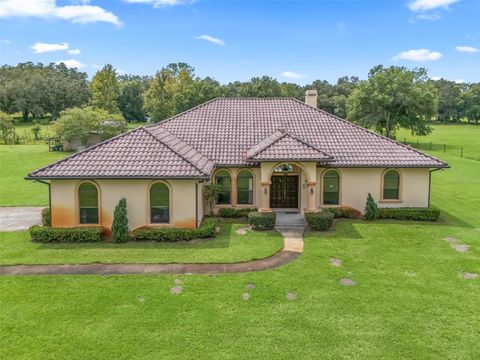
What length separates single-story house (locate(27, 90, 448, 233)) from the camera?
18.2m

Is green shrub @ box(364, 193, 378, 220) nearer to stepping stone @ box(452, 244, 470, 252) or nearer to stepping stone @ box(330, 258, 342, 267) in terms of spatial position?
stepping stone @ box(452, 244, 470, 252)

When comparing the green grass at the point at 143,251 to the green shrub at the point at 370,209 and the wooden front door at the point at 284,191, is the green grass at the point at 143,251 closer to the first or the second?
the wooden front door at the point at 284,191

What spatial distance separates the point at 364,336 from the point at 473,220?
46.9ft

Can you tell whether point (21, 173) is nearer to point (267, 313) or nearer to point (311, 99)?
point (311, 99)

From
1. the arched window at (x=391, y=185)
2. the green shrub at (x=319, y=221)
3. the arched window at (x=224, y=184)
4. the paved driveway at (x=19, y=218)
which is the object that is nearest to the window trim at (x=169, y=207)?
the arched window at (x=224, y=184)

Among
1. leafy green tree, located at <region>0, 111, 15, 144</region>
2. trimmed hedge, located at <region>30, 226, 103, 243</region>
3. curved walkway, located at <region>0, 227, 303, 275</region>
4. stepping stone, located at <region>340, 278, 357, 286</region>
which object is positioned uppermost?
leafy green tree, located at <region>0, 111, 15, 144</region>

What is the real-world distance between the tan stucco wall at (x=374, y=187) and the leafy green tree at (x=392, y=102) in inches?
1354

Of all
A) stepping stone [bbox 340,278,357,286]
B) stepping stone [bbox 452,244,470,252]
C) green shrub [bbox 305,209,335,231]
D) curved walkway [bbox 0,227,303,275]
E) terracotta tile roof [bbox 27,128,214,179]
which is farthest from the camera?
green shrub [bbox 305,209,335,231]

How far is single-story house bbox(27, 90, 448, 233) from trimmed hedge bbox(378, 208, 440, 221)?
664mm

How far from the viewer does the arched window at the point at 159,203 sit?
18312mm

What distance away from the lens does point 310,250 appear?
54.4ft

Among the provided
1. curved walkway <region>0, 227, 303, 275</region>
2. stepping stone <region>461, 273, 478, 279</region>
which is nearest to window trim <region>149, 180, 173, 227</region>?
curved walkway <region>0, 227, 303, 275</region>

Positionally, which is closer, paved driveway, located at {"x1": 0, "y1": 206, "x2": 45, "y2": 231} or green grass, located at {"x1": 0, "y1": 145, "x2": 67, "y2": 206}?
paved driveway, located at {"x1": 0, "y1": 206, "x2": 45, "y2": 231}

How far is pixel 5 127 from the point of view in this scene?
59.6 metres
